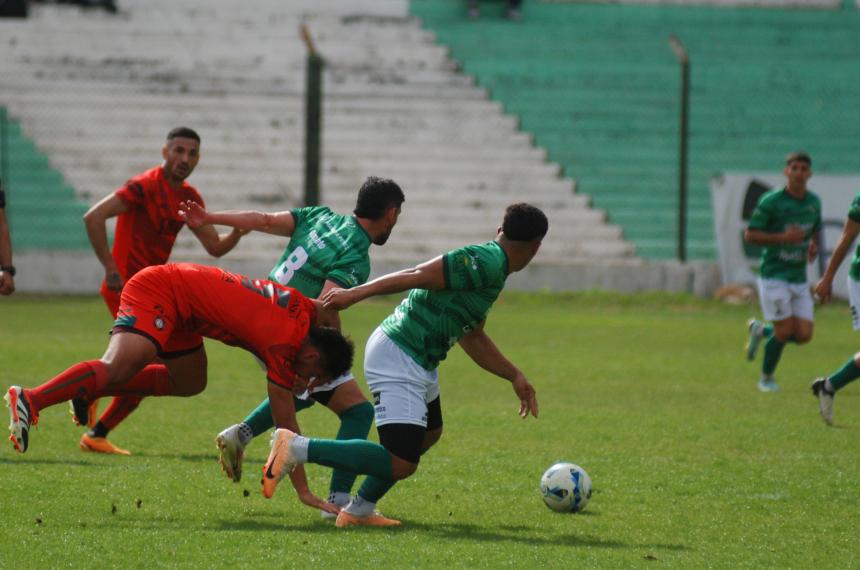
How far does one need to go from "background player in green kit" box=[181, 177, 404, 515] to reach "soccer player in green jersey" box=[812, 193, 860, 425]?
14.4 feet

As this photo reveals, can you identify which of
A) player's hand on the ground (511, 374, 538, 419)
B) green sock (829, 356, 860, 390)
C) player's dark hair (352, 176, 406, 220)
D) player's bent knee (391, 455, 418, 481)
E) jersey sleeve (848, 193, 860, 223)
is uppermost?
player's dark hair (352, 176, 406, 220)

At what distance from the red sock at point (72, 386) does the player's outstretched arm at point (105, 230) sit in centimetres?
243

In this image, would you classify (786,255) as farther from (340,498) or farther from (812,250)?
(340,498)

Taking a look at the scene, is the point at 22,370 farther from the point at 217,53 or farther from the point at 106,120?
the point at 217,53

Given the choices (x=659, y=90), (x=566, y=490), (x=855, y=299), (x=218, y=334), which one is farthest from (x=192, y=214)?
(x=659, y=90)

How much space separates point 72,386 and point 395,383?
1668 millimetres

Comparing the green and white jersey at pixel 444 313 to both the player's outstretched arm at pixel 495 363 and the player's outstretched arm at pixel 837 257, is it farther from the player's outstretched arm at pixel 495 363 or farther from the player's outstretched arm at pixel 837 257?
the player's outstretched arm at pixel 837 257

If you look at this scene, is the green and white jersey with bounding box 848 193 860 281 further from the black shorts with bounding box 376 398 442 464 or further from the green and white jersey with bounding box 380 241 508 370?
the black shorts with bounding box 376 398 442 464

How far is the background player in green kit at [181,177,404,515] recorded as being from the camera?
698cm

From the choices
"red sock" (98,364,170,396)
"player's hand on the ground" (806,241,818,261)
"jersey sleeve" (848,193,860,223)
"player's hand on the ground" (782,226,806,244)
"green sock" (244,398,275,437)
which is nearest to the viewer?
"green sock" (244,398,275,437)

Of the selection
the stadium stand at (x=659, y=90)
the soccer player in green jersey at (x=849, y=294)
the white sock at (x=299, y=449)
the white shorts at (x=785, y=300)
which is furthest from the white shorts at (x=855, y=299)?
the stadium stand at (x=659, y=90)

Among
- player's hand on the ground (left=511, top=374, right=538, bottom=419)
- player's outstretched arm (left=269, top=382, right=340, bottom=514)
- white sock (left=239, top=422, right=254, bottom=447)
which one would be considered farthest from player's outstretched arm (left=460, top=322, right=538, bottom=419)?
white sock (left=239, top=422, right=254, bottom=447)

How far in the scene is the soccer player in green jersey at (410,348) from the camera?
6.23m

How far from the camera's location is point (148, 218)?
9469mm
